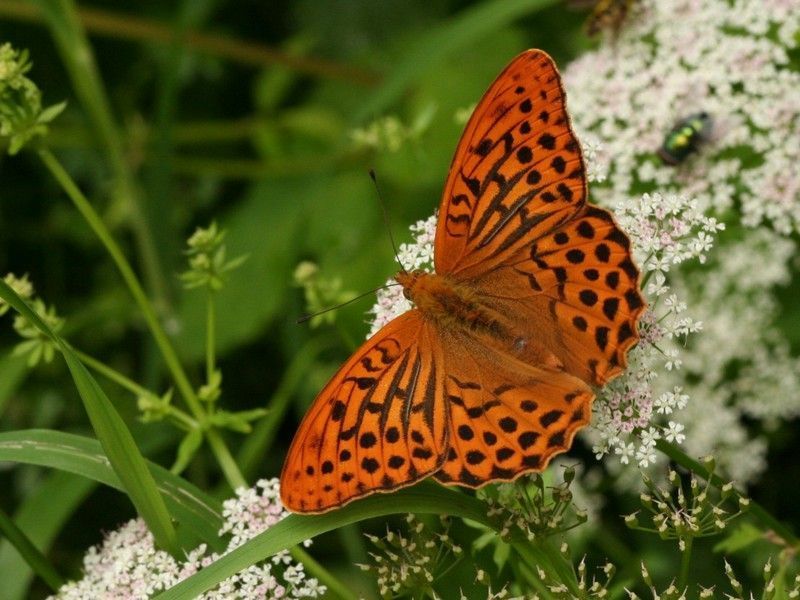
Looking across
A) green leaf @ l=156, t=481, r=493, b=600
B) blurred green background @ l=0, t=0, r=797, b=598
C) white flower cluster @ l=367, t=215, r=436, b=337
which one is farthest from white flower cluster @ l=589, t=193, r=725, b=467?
blurred green background @ l=0, t=0, r=797, b=598

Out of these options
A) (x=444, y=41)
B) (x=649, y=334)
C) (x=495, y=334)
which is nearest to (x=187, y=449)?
(x=495, y=334)

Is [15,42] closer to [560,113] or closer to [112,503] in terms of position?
[112,503]

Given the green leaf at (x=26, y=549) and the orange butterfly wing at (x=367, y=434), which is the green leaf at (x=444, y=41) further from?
the green leaf at (x=26, y=549)

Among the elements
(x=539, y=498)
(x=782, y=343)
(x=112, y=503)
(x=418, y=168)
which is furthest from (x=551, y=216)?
(x=112, y=503)

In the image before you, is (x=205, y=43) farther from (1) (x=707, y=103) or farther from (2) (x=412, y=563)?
(2) (x=412, y=563)

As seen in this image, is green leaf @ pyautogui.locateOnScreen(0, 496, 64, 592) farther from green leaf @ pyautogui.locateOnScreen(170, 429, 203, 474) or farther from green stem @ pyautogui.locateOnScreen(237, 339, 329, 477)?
green stem @ pyautogui.locateOnScreen(237, 339, 329, 477)

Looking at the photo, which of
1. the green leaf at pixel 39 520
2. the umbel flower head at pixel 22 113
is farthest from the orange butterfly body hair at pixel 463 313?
the green leaf at pixel 39 520
